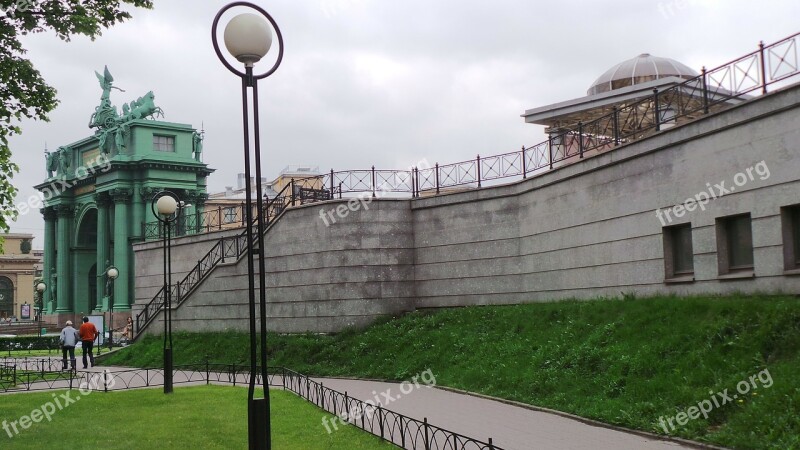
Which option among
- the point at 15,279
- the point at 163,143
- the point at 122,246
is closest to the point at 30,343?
the point at 122,246

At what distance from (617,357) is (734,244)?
A: 311cm

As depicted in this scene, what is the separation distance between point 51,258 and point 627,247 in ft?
191

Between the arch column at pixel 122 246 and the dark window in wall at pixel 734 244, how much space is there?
4585 cm

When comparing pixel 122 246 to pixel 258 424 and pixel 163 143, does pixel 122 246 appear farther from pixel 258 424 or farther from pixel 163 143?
pixel 258 424

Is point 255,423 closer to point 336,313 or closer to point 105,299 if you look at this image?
point 336,313

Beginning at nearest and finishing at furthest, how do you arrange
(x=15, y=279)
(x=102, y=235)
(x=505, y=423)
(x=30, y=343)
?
(x=505, y=423), (x=30, y=343), (x=102, y=235), (x=15, y=279)

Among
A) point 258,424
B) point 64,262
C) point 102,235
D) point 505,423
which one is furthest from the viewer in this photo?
point 64,262

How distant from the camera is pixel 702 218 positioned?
14609 mm

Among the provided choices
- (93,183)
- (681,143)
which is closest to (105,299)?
(93,183)

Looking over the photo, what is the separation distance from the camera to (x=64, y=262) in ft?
202

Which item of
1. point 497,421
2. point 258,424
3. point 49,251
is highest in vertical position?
point 49,251

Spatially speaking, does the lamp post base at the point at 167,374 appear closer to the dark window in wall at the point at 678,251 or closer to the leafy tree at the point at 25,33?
the leafy tree at the point at 25,33

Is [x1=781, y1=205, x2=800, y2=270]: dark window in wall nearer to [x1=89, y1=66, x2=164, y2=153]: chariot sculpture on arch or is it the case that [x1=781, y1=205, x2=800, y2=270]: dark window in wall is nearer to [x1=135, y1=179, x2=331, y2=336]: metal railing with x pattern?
[x1=135, y1=179, x2=331, y2=336]: metal railing with x pattern

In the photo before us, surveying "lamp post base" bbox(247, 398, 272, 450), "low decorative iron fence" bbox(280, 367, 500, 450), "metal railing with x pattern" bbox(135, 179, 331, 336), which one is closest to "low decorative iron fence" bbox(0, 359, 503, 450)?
"low decorative iron fence" bbox(280, 367, 500, 450)
